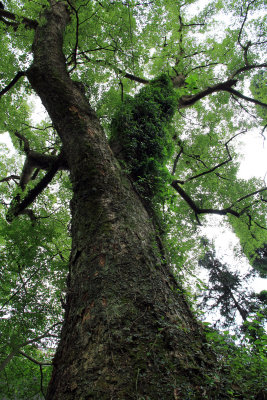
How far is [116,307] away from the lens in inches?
61.7

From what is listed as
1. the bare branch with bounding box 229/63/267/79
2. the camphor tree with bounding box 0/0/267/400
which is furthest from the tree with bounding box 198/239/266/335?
the bare branch with bounding box 229/63/267/79

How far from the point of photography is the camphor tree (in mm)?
1362

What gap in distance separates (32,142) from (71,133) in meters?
6.70

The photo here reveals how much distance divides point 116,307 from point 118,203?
127cm

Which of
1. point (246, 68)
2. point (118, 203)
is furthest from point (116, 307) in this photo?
point (246, 68)

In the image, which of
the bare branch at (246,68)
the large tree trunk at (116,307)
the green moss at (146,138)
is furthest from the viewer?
the bare branch at (246,68)

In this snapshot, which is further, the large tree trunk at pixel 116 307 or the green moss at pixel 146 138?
the green moss at pixel 146 138

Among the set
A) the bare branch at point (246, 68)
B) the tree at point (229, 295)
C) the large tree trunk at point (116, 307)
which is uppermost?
the bare branch at point (246, 68)

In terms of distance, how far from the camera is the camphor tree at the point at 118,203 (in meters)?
1.36

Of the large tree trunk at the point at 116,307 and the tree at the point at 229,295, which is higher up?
the tree at the point at 229,295

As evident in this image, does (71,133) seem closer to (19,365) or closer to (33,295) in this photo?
(33,295)

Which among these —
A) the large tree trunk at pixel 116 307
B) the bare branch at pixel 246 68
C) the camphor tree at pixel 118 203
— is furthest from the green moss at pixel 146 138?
the bare branch at pixel 246 68

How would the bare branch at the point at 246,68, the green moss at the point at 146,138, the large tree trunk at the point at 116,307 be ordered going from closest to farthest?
1. the large tree trunk at the point at 116,307
2. the green moss at the point at 146,138
3. the bare branch at the point at 246,68

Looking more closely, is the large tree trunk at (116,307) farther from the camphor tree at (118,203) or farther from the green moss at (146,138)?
the green moss at (146,138)
